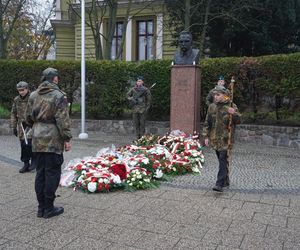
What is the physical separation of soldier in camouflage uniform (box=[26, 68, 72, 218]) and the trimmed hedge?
8245mm

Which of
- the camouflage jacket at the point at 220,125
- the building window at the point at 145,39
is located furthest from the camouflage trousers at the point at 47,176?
the building window at the point at 145,39

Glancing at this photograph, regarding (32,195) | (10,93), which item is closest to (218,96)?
(32,195)

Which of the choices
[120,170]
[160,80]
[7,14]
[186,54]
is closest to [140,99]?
[186,54]

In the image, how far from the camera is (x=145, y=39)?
81.3ft

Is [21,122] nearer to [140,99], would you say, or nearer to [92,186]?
[92,186]

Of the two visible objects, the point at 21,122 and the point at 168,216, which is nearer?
the point at 168,216

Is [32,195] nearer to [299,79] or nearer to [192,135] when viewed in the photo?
[192,135]

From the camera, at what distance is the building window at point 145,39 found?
24484 millimetres

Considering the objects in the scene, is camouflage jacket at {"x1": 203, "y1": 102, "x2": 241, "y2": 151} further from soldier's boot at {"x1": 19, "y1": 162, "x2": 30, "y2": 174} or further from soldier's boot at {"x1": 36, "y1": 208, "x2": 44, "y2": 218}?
soldier's boot at {"x1": 19, "y1": 162, "x2": 30, "y2": 174}

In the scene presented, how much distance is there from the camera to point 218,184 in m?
6.67

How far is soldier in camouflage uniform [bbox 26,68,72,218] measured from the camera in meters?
5.23

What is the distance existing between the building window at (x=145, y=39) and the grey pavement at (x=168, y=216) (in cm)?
1761

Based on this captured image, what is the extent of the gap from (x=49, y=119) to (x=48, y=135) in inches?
8.6

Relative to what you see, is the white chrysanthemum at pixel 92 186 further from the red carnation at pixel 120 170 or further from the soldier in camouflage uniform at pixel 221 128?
the soldier in camouflage uniform at pixel 221 128
